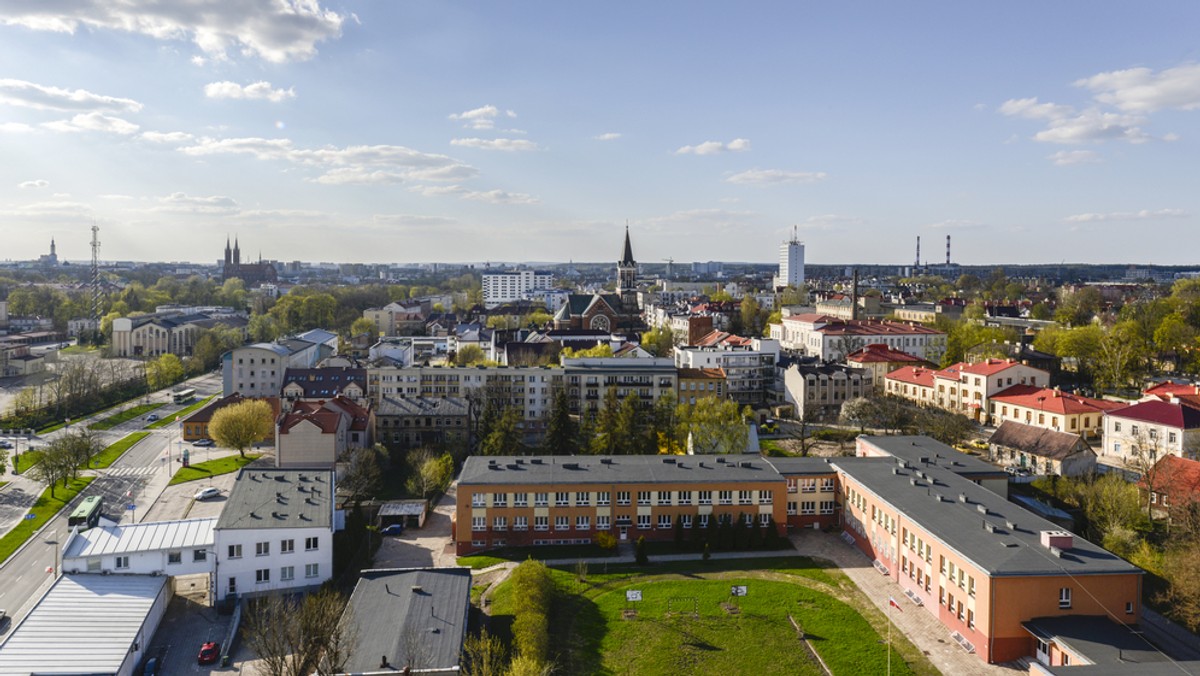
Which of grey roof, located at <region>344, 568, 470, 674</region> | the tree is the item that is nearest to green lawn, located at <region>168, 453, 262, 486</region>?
the tree

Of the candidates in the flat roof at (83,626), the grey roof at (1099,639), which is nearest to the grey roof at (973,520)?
the grey roof at (1099,639)

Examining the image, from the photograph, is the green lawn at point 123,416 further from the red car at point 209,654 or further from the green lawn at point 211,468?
the red car at point 209,654

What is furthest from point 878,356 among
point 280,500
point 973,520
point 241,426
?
point 280,500

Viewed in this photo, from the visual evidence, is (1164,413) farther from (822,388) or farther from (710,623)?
(710,623)

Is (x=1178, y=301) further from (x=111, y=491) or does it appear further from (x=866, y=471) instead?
(x=111, y=491)

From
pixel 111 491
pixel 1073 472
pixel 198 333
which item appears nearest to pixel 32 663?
pixel 111 491
